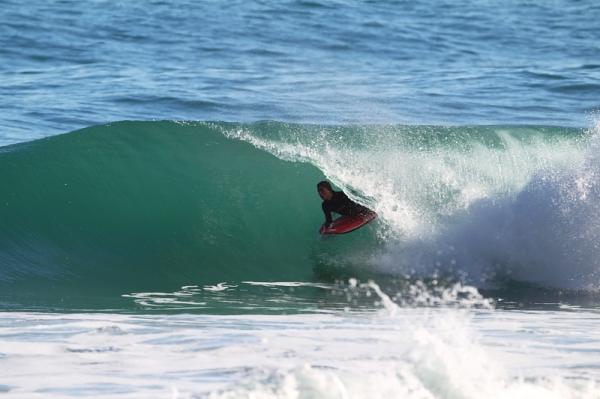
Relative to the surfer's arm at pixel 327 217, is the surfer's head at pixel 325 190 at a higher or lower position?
higher

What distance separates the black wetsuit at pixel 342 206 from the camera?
10.6 m

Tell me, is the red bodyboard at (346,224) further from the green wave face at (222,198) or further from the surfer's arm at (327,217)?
the green wave face at (222,198)

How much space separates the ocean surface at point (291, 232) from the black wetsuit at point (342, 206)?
0.35 meters

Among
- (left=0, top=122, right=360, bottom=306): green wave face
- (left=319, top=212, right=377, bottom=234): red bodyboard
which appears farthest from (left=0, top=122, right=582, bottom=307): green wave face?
(left=319, top=212, right=377, bottom=234): red bodyboard

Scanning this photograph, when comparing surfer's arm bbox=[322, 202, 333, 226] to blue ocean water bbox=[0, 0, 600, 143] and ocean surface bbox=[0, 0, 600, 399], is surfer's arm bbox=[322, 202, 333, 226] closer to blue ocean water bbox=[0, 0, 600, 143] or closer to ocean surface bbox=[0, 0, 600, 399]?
ocean surface bbox=[0, 0, 600, 399]

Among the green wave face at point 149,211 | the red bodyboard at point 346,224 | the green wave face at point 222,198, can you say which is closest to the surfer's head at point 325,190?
the red bodyboard at point 346,224

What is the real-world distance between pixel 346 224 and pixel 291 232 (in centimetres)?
160

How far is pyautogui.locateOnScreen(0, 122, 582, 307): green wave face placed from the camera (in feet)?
35.2

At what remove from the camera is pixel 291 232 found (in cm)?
1200

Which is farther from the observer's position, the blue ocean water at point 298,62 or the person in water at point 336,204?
the blue ocean water at point 298,62

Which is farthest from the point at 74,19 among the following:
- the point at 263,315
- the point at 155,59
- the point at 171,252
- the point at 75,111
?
the point at 263,315

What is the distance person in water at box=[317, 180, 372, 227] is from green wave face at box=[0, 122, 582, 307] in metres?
0.31

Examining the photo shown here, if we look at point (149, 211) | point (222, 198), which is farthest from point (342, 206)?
point (149, 211)

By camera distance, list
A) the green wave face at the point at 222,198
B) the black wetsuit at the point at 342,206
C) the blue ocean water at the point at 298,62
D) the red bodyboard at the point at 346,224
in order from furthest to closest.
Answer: the blue ocean water at the point at 298,62 < the green wave face at the point at 222,198 < the black wetsuit at the point at 342,206 < the red bodyboard at the point at 346,224
